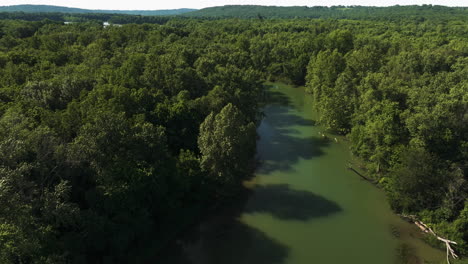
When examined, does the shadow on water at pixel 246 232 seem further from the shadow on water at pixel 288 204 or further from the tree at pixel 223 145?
→ the tree at pixel 223 145

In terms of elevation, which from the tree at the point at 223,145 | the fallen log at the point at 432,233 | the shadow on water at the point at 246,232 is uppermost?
the tree at the point at 223,145

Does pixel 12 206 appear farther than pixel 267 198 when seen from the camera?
No

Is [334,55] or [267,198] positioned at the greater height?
[334,55]

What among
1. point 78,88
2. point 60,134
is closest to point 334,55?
point 78,88

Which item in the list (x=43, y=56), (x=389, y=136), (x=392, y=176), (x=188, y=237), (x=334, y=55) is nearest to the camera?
(x=188, y=237)

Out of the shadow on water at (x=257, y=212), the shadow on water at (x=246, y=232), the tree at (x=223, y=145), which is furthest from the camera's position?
the tree at (x=223, y=145)

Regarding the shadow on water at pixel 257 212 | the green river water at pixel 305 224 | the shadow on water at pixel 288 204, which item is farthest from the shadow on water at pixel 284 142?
the shadow on water at pixel 288 204

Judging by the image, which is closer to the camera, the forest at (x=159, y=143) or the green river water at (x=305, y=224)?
the forest at (x=159, y=143)

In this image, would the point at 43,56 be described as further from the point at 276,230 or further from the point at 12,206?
the point at 276,230
